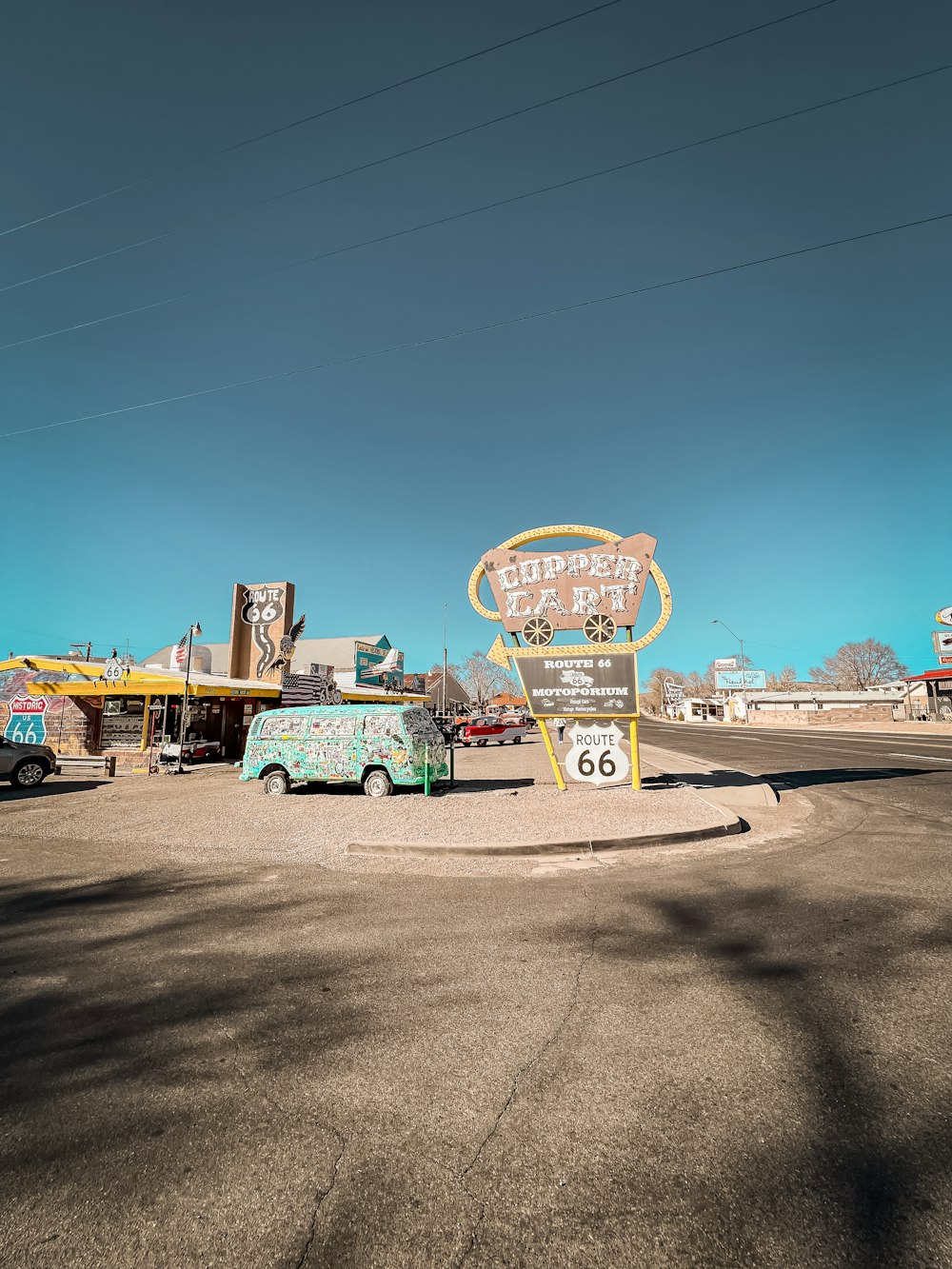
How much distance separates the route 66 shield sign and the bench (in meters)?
16.4

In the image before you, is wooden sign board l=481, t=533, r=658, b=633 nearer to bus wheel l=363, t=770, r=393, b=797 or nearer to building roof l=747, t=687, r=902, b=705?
bus wheel l=363, t=770, r=393, b=797

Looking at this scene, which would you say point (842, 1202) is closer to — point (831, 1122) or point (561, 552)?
point (831, 1122)

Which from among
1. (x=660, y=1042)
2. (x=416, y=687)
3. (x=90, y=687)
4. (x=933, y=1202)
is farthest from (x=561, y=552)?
(x=416, y=687)

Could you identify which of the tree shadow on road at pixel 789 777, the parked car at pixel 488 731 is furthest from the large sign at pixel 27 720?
the tree shadow on road at pixel 789 777

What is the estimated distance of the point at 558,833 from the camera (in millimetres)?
9281

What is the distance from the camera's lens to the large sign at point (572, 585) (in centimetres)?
1470

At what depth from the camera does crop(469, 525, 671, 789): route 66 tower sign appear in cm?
1443

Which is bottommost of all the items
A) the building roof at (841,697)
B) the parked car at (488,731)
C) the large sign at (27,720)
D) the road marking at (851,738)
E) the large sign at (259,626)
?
the road marking at (851,738)

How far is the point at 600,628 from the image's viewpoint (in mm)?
14773

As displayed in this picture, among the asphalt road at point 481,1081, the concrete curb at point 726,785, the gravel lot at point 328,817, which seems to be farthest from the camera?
the concrete curb at point 726,785

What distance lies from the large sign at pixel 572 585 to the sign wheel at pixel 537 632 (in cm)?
2

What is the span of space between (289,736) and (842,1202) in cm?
1330

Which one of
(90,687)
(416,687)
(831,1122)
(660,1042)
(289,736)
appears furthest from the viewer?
(416,687)

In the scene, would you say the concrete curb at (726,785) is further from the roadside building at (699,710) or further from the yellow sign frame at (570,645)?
the roadside building at (699,710)
